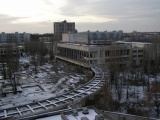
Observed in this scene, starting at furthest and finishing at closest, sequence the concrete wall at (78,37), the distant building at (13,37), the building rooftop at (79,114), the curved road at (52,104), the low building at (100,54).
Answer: the distant building at (13,37) < the concrete wall at (78,37) < the low building at (100,54) < the curved road at (52,104) < the building rooftop at (79,114)

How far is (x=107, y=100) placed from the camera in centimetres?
1741

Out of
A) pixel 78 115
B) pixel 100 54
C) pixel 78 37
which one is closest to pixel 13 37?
pixel 78 37

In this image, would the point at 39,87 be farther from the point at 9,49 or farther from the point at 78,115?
the point at 9,49

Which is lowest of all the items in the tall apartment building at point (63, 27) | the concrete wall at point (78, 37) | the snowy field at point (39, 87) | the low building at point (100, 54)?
the snowy field at point (39, 87)

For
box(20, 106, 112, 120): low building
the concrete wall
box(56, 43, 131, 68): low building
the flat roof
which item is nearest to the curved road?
box(20, 106, 112, 120): low building

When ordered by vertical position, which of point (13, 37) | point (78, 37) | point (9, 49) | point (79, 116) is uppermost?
point (13, 37)

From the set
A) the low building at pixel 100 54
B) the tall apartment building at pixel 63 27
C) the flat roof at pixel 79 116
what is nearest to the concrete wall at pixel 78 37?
the low building at pixel 100 54

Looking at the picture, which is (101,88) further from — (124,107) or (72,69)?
(72,69)

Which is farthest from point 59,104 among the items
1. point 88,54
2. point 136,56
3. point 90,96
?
point 136,56

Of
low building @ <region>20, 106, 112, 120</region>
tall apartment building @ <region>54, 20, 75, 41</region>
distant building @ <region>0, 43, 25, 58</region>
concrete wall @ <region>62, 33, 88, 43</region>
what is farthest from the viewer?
tall apartment building @ <region>54, 20, 75, 41</region>

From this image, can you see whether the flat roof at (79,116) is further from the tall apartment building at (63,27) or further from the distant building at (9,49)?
the tall apartment building at (63,27)

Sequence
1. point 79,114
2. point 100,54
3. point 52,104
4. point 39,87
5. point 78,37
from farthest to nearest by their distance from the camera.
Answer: point 78,37 → point 100,54 → point 39,87 → point 52,104 → point 79,114

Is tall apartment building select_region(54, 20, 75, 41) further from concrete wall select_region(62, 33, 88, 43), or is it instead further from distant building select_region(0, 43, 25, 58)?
concrete wall select_region(62, 33, 88, 43)

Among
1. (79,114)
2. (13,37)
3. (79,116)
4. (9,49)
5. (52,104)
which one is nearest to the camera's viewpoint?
(79,116)
